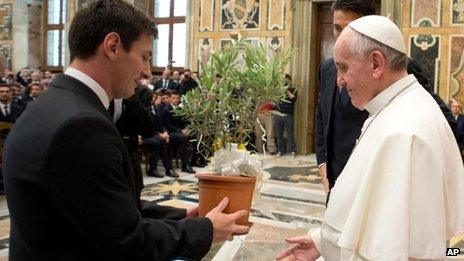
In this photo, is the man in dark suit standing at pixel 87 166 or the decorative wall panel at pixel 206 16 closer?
the man in dark suit standing at pixel 87 166

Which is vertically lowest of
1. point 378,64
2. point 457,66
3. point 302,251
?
point 302,251

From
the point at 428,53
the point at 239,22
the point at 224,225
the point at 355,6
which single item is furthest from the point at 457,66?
the point at 224,225

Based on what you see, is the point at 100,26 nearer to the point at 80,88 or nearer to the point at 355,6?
the point at 80,88

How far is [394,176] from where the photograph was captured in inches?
56.6

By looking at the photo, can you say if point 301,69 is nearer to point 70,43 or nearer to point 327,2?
point 327,2

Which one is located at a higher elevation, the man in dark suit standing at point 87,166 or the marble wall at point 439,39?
the marble wall at point 439,39

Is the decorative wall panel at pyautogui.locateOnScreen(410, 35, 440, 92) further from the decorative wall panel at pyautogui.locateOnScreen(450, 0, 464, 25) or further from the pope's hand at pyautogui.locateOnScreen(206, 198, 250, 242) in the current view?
the pope's hand at pyautogui.locateOnScreen(206, 198, 250, 242)

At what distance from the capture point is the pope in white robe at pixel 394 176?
4.65 ft

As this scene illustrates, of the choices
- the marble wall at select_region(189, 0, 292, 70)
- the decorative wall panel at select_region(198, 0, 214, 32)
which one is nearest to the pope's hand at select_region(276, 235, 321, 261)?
the marble wall at select_region(189, 0, 292, 70)

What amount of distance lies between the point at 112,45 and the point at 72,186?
39cm

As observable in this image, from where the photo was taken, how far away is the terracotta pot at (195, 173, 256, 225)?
1.73 m

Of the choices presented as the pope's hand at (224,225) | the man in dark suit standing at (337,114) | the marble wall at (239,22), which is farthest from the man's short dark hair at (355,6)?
the marble wall at (239,22)

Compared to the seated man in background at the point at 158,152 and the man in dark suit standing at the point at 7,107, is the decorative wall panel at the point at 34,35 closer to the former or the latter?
the man in dark suit standing at the point at 7,107

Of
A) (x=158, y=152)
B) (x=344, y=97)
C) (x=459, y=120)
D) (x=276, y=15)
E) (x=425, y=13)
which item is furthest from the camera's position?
(x=276, y=15)
